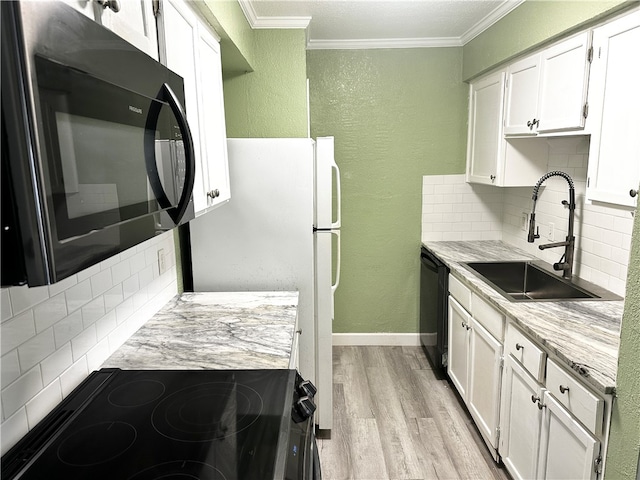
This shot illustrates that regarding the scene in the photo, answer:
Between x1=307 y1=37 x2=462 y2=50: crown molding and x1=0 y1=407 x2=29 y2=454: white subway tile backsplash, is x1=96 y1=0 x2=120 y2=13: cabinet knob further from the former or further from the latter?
x1=307 y1=37 x2=462 y2=50: crown molding

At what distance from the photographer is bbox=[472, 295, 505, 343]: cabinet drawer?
216 cm

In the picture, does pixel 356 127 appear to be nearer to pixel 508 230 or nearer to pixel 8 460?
pixel 508 230

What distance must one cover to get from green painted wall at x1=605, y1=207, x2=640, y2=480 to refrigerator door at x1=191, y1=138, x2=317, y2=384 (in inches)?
56.5

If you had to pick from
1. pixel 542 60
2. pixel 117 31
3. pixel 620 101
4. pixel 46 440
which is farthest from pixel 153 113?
pixel 542 60

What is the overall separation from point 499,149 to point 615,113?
43.8 inches

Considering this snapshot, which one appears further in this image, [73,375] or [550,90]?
[550,90]

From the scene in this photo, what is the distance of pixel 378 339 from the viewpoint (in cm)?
390

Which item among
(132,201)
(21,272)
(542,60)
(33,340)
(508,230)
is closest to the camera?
(21,272)

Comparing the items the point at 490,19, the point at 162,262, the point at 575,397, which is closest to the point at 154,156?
the point at 162,262

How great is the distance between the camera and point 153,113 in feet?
3.29

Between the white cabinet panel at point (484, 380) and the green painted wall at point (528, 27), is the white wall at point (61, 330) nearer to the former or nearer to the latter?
the white cabinet panel at point (484, 380)

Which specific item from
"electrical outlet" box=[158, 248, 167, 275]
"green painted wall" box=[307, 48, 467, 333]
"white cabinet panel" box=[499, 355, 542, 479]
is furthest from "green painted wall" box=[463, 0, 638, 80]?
"electrical outlet" box=[158, 248, 167, 275]

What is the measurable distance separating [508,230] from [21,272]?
350cm

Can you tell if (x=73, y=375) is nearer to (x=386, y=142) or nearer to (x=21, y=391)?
(x=21, y=391)
